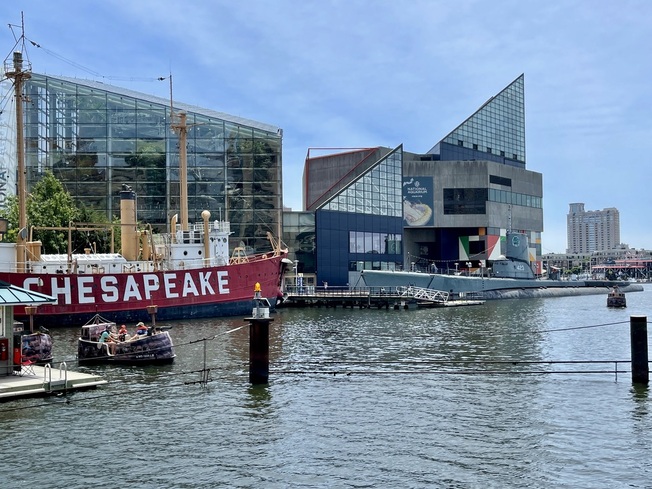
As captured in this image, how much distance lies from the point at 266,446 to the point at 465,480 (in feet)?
19.3

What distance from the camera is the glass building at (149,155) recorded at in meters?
88.5

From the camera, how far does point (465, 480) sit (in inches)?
691

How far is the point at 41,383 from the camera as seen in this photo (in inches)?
1038

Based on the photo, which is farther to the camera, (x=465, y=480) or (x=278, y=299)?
(x=278, y=299)

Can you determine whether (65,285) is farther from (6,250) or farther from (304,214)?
(304,214)

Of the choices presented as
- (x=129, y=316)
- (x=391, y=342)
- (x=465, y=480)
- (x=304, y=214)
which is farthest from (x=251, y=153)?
(x=465, y=480)

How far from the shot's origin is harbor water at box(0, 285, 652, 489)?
18031 millimetres

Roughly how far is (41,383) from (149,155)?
2664 inches

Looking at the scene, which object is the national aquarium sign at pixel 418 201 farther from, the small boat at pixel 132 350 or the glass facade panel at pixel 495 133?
the small boat at pixel 132 350

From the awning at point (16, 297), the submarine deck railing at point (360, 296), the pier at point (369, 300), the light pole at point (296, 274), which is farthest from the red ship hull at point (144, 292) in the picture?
the awning at point (16, 297)

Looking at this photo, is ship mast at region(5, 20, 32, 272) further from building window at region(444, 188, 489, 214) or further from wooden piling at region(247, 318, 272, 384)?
building window at region(444, 188, 489, 214)

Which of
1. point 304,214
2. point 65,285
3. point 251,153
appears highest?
point 251,153

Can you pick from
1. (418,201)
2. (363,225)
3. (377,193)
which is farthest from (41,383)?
(418,201)

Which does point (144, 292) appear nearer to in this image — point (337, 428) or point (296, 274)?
point (296, 274)
